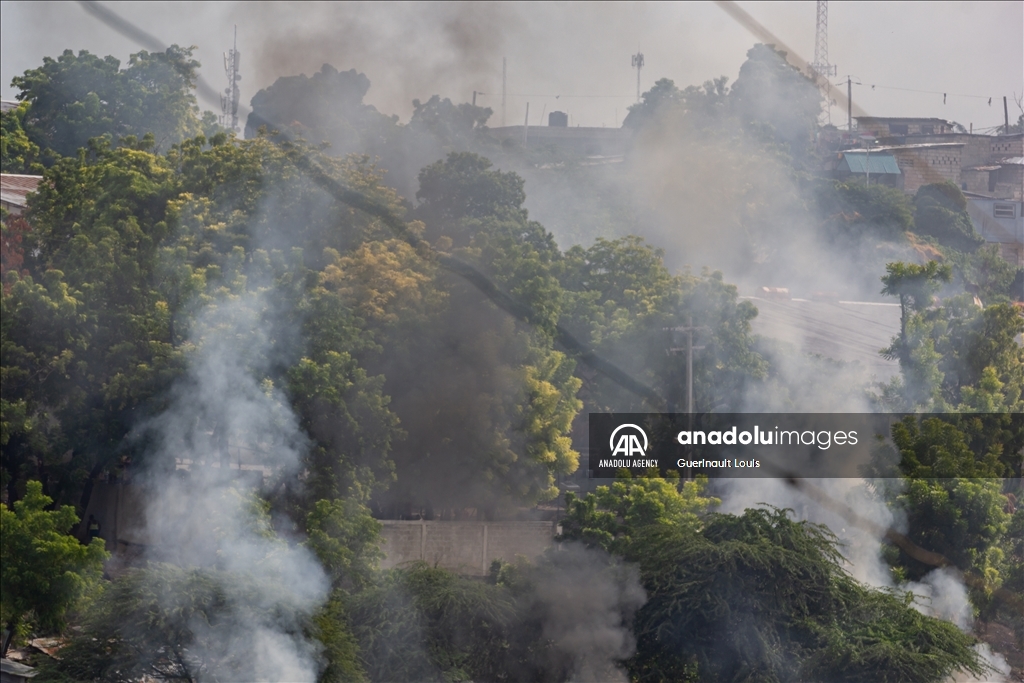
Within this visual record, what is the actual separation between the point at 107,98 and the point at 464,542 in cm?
2411

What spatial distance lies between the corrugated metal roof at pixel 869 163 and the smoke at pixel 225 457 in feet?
144

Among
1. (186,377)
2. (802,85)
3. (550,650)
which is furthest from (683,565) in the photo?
(802,85)

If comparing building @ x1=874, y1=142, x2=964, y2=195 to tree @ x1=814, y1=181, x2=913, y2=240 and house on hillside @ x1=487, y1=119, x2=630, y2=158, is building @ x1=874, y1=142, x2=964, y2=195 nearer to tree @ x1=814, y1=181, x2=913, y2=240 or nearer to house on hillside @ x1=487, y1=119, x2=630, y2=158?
tree @ x1=814, y1=181, x2=913, y2=240

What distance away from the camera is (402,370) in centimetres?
2289

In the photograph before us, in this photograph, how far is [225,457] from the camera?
1950 centimetres

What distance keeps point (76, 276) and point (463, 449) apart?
7.10m

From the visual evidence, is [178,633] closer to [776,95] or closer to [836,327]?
[836,327]

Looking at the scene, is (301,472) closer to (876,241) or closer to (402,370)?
(402,370)

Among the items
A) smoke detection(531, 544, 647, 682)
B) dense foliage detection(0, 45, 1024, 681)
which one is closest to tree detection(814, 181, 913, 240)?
dense foliage detection(0, 45, 1024, 681)

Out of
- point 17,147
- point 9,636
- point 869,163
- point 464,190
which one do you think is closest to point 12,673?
point 9,636

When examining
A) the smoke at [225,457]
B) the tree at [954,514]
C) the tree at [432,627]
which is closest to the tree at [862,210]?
the tree at [954,514]
